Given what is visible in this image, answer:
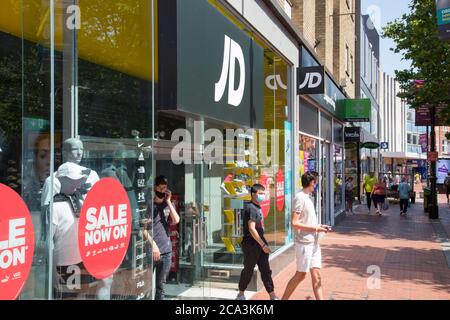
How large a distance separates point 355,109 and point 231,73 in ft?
46.8

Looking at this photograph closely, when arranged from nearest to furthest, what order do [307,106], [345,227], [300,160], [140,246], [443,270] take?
[140,246] → [443,270] → [300,160] → [307,106] → [345,227]

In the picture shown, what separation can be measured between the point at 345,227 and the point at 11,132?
51.2 ft

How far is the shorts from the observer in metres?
6.57

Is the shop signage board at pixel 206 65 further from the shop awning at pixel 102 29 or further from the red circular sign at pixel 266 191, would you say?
the red circular sign at pixel 266 191

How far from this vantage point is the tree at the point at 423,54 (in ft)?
59.8

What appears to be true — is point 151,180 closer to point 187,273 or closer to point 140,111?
point 140,111

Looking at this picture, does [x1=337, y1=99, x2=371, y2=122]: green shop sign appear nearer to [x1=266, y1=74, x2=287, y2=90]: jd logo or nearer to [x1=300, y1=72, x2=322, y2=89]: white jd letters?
[x1=300, y1=72, x2=322, y2=89]: white jd letters

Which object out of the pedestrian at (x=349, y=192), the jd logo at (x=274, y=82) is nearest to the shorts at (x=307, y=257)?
the jd logo at (x=274, y=82)

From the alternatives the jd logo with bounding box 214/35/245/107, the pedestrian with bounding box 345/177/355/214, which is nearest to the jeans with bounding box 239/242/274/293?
the jd logo with bounding box 214/35/245/107

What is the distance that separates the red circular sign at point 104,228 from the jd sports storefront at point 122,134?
12 millimetres

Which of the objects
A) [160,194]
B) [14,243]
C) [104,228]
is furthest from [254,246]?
[14,243]

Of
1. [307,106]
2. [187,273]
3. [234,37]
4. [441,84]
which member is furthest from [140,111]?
[441,84]

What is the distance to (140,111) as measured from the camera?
5.30m

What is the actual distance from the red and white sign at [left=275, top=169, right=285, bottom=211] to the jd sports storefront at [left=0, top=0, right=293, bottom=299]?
6.47ft
